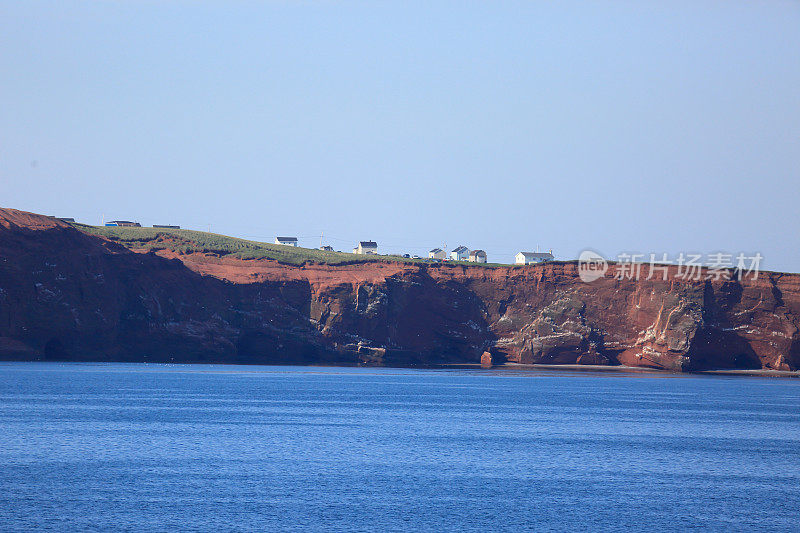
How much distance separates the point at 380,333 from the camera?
4958 inches

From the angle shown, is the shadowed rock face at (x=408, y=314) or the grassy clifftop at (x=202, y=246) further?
the grassy clifftop at (x=202, y=246)

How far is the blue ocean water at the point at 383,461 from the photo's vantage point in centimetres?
3297

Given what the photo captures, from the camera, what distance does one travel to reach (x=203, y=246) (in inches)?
5428

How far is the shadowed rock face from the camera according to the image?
114m

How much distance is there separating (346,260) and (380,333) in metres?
17.7

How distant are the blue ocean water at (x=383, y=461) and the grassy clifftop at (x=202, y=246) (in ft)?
161

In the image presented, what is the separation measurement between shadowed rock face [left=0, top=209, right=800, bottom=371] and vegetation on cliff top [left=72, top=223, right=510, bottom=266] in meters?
2.47

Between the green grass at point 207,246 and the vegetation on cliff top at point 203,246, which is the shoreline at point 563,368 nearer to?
the green grass at point 207,246

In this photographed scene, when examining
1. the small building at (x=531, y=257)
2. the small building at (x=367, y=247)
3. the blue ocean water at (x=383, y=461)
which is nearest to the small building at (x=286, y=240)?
the small building at (x=367, y=247)

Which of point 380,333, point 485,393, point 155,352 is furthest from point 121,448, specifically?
point 380,333

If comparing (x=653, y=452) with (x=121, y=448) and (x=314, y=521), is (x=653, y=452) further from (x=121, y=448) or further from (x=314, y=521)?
(x=121, y=448)

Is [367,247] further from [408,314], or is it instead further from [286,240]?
[408,314]

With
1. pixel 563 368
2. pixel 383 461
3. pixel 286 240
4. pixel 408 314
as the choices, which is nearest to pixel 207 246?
pixel 408 314

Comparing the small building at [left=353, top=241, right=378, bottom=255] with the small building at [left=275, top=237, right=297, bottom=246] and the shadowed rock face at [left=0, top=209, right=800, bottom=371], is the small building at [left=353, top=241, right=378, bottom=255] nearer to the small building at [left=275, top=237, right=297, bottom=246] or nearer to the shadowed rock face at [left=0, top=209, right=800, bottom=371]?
the small building at [left=275, top=237, right=297, bottom=246]
